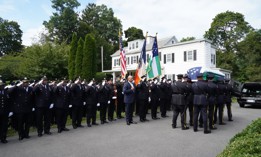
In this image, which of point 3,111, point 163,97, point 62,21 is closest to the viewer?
point 3,111

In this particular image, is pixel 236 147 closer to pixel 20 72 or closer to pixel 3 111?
pixel 3 111

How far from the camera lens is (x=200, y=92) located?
9422 millimetres

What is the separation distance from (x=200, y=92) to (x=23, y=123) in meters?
6.68

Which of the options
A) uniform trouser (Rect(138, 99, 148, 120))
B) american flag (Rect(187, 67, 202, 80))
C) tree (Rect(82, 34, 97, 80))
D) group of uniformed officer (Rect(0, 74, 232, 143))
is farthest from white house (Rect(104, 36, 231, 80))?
group of uniformed officer (Rect(0, 74, 232, 143))

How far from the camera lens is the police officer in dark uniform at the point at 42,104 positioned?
9.10 metres

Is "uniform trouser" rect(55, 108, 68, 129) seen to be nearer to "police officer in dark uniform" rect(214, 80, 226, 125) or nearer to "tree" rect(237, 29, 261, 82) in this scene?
"police officer in dark uniform" rect(214, 80, 226, 125)

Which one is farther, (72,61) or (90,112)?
(72,61)

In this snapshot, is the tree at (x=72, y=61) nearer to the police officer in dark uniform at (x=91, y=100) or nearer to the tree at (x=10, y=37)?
the police officer in dark uniform at (x=91, y=100)

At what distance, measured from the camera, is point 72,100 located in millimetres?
10508

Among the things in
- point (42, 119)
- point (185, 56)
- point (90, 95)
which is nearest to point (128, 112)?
point (90, 95)

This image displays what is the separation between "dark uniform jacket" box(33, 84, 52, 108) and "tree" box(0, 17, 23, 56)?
61156 mm

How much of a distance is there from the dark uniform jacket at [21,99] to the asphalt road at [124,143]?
107cm

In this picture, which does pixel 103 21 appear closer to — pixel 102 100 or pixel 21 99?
pixel 102 100

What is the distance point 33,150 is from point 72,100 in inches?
143
